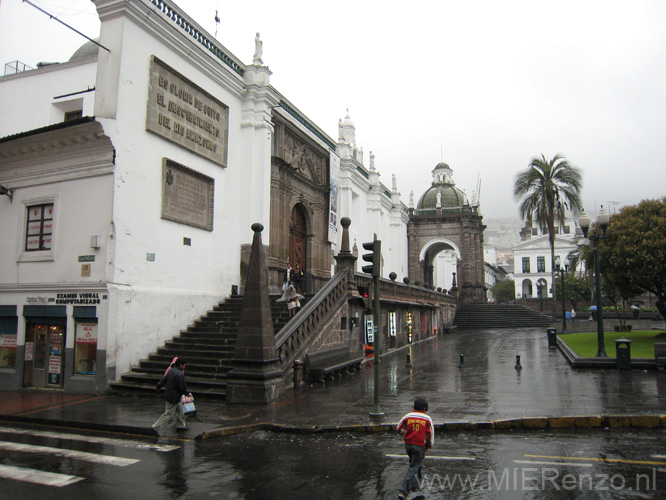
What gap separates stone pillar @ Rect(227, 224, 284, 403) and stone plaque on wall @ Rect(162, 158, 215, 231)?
4.88 meters

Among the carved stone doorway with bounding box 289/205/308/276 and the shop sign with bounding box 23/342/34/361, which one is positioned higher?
the carved stone doorway with bounding box 289/205/308/276

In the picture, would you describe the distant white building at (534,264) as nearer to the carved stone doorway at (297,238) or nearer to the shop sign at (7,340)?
the carved stone doorway at (297,238)

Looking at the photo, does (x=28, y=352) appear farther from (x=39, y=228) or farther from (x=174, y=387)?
(x=174, y=387)

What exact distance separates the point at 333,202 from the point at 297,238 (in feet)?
13.6

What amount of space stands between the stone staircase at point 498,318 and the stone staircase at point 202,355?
29.0 m

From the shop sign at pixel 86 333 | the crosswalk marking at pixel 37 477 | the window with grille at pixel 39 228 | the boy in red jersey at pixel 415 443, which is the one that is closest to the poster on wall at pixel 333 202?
the window with grille at pixel 39 228

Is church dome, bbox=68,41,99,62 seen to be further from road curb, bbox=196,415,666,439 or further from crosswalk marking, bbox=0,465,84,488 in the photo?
crosswalk marking, bbox=0,465,84,488

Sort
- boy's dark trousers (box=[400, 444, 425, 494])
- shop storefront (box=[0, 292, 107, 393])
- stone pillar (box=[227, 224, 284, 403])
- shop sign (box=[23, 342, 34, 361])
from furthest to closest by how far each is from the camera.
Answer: shop sign (box=[23, 342, 34, 361])
shop storefront (box=[0, 292, 107, 393])
stone pillar (box=[227, 224, 284, 403])
boy's dark trousers (box=[400, 444, 425, 494])

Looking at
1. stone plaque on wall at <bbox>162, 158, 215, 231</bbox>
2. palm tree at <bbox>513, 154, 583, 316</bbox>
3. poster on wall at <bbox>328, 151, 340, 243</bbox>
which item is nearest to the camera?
stone plaque on wall at <bbox>162, 158, 215, 231</bbox>

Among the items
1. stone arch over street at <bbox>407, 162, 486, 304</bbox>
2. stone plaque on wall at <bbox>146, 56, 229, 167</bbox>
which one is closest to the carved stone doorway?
stone plaque on wall at <bbox>146, 56, 229, 167</bbox>

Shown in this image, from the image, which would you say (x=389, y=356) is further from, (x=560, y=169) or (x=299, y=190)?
(x=560, y=169)

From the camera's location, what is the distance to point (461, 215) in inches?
1961

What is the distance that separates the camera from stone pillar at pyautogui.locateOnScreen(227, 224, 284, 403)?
36.8 ft

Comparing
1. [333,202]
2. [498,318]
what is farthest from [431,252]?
[333,202]
